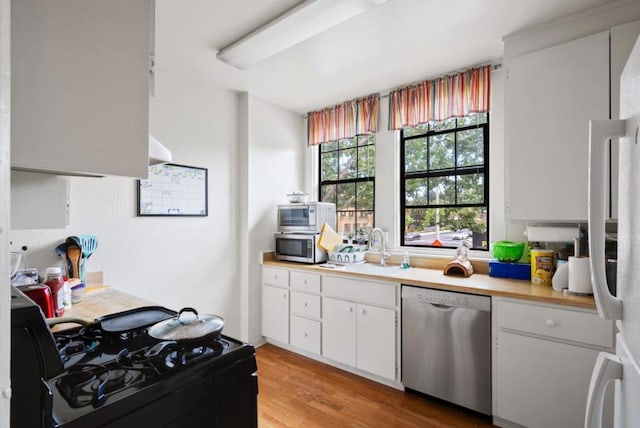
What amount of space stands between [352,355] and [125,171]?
94.7 inches

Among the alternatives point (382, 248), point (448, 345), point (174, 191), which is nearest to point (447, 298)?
point (448, 345)

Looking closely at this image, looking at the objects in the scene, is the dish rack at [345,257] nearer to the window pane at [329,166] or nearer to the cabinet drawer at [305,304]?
the cabinet drawer at [305,304]

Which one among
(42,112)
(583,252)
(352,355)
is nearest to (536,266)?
(583,252)

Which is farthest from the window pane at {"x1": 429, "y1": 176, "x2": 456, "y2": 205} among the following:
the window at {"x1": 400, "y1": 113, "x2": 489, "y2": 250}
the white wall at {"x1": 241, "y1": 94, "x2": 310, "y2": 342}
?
the white wall at {"x1": 241, "y1": 94, "x2": 310, "y2": 342}

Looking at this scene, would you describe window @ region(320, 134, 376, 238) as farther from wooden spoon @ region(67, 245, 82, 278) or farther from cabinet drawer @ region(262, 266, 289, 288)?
wooden spoon @ region(67, 245, 82, 278)

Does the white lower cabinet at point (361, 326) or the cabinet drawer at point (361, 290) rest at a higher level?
the cabinet drawer at point (361, 290)

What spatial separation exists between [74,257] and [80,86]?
1.77 meters

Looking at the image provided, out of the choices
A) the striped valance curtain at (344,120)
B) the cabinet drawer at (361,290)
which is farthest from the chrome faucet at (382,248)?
the striped valance curtain at (344,120)

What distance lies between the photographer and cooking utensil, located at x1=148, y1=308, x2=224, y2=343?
1.00m

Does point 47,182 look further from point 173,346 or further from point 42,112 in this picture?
point 173,346

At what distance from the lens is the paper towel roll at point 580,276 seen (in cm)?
183

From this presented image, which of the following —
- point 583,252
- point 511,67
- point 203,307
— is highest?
point 511,67

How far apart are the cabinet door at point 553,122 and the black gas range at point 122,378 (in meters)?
2.07

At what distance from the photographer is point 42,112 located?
64 cm
